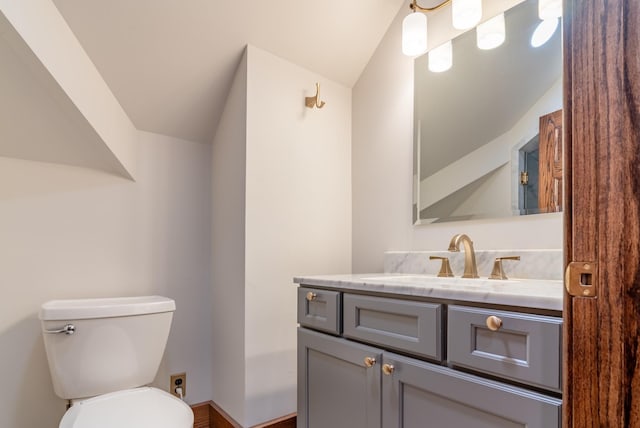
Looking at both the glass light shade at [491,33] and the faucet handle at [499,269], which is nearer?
the faucet handle at [499,269]

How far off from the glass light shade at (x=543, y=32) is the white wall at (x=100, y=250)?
1540 mm

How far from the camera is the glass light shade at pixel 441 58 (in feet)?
5.05

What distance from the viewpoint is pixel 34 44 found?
41.6 inches

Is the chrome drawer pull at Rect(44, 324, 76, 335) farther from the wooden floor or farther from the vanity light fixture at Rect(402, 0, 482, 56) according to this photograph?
the vanity light fixture at Rect(402, 0, 482, 56)

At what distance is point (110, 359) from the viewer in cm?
137

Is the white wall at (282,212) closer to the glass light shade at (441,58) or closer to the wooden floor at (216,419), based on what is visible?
the wooden floor at (216,419)

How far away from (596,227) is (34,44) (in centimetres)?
139

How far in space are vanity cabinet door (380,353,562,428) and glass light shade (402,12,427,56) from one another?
1.26 m

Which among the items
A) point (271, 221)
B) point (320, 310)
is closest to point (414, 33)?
point (271, 221)

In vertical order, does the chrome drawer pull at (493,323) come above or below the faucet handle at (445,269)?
below

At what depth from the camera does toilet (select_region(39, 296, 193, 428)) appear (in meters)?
1.20

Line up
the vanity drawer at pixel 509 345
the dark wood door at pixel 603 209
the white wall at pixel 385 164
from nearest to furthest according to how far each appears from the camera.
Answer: the dark wood door at pixel 603 209 < the vanity drawer at pixel 509 345 < the white wall at pixel 385 164

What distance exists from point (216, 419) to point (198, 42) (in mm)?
1685

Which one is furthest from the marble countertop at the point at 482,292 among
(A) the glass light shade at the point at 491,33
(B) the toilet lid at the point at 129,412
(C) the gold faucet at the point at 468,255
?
(A) the glass light shade at the point at 491,33
